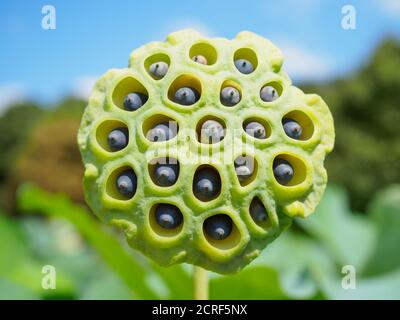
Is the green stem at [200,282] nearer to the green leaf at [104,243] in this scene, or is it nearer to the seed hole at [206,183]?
the seed hole at [206,183]

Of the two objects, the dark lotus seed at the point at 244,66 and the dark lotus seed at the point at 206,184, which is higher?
the dark lotus seed at the point at 244,66

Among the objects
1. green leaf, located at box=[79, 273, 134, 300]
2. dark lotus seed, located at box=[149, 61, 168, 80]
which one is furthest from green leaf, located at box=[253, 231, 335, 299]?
dark lotus seed, located at box=[149, 61, 168, 80]

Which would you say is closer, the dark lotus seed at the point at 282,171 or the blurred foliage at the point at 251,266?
the dark lotus seed at the point at 282,171

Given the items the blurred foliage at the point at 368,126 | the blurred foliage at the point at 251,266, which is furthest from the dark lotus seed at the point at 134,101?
the blurred foliage at the point at 368,126

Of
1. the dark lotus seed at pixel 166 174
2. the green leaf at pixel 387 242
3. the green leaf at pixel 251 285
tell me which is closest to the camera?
the dark lotus seed at pixel 166 174

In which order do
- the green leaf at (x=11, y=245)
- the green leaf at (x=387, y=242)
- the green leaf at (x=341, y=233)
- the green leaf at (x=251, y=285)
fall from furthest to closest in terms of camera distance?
the green leaf at (x=11, y=245)
the green leaf at (x=341, y=233)
the green leaf at (x=387, y=242)
the green leaf at (x=251, y=285)
